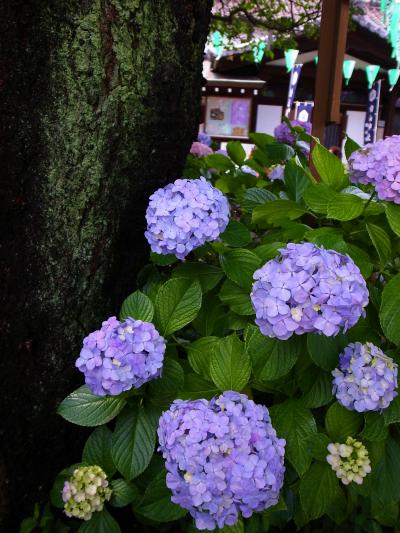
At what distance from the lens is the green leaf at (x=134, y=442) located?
3.46 ft

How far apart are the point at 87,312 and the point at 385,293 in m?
0.67

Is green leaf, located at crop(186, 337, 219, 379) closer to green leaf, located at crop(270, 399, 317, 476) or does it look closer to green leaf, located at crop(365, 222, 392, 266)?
green leaf, located at crop(270, 399, 317, 476)

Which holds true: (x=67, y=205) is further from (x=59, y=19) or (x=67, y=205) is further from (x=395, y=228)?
(x=395, y=228)

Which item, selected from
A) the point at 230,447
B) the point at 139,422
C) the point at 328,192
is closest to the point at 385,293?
the point at 328,192

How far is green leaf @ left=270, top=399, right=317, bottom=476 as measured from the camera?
3.43ft

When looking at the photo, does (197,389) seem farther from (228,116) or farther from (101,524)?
(228,116)

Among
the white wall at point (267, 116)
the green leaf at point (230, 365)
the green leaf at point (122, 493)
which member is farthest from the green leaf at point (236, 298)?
the white wall at point (267, 116)

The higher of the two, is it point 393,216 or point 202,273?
point 393,216

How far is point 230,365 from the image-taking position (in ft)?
3.45

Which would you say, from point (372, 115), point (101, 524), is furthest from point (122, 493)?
point (372, 115)

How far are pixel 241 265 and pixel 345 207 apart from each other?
0.26m

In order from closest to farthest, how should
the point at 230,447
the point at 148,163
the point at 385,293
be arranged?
the point at 230,447
the point at 385,293
the point at 148,163

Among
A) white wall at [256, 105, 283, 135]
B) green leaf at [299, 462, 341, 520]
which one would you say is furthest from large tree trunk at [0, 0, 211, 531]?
white wall at [256, 105, 283, 135]

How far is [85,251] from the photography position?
1.24 metres
